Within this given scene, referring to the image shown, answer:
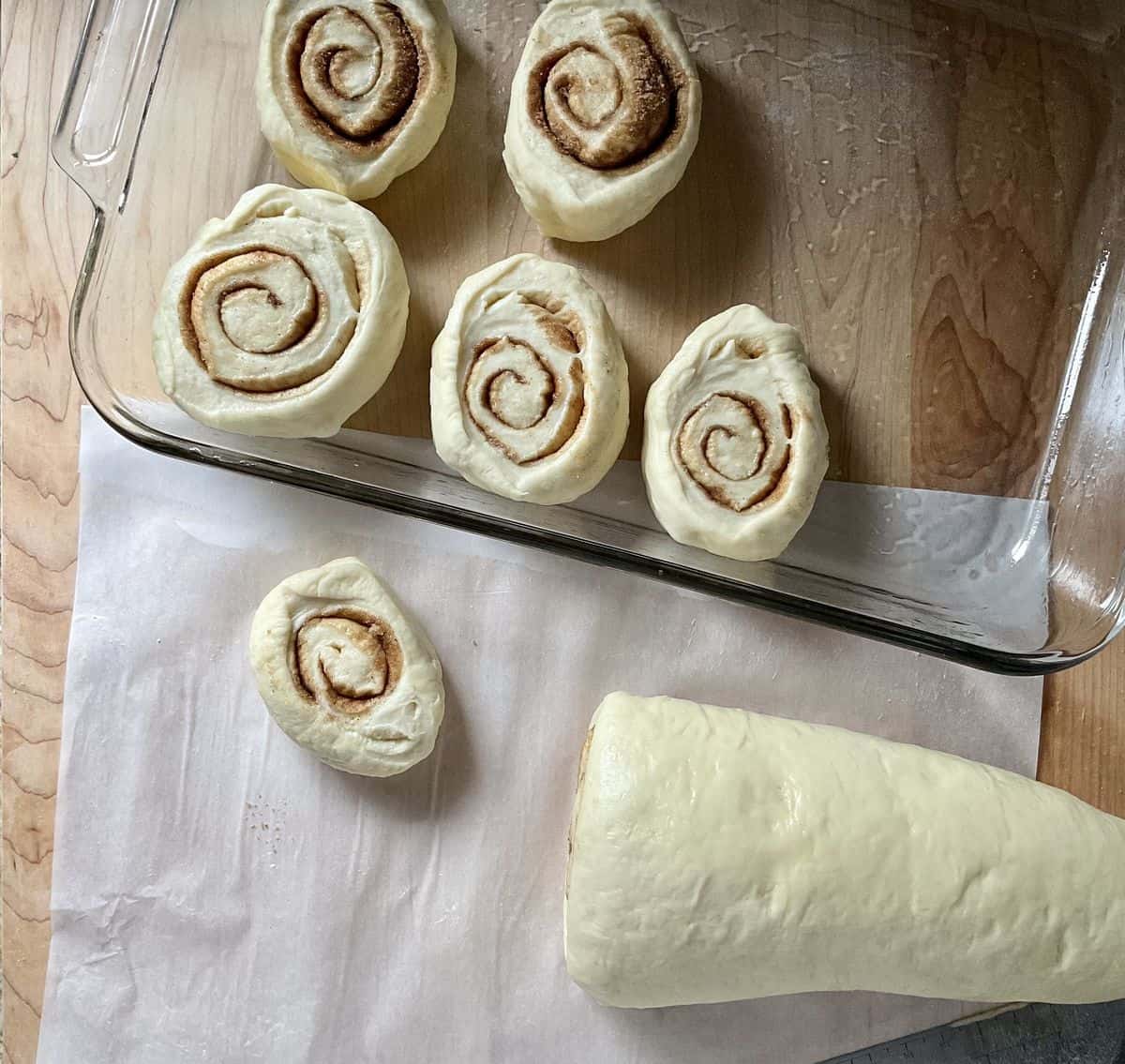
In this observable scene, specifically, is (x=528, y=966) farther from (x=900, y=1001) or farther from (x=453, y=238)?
(x=453, y=238)

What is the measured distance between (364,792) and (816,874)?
1.69ft

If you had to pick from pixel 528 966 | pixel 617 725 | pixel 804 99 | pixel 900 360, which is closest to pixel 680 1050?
pixel 528 966

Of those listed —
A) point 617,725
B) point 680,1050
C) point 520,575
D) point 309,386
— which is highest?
point 309,386

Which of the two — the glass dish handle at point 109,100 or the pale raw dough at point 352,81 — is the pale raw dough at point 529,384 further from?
the glass dish handle at point 109,100

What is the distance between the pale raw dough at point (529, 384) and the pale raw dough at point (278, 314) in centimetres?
9

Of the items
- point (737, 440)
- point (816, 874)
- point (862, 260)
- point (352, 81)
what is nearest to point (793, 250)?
point (862, 260)

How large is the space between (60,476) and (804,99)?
98 cm

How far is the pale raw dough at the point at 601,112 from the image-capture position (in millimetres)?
1196

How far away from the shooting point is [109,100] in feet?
3.91

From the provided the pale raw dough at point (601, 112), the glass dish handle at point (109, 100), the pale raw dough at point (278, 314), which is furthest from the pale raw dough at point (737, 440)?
the glass dish handle at point (109, 100)

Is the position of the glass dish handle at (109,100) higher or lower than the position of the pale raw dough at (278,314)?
higher

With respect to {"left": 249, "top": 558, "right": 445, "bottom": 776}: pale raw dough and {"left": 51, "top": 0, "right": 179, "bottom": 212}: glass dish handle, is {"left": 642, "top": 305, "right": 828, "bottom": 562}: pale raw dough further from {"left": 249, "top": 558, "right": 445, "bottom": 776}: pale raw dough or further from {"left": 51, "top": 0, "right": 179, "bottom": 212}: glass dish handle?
{"left": 51, "top": 0, "right": 179, "bottom": 212}: glass dish handle

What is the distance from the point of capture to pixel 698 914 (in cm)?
115

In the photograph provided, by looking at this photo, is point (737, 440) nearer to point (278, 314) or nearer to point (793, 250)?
point (793, 250)
